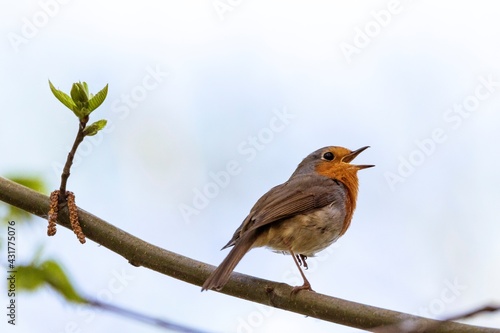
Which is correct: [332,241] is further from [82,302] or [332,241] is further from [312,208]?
[82,302]

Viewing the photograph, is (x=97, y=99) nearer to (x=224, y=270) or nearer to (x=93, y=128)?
(x=93, y=128)

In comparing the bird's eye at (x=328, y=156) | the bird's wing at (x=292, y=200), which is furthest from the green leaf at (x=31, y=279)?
the bird's eye at (x=328, y=156)

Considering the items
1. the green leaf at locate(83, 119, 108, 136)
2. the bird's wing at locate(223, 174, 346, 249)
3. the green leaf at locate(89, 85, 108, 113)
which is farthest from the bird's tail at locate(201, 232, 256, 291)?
the green leaf at locate(89, 85, 108, 113)

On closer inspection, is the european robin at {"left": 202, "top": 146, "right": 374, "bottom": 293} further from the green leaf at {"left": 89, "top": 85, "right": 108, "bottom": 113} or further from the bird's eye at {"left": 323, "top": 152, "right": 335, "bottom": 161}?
the green leaf at {"left": 89, "top": 85, "right": 108, "bottom": 113}

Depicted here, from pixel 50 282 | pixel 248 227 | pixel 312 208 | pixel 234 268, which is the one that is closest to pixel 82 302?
pixel 50 282

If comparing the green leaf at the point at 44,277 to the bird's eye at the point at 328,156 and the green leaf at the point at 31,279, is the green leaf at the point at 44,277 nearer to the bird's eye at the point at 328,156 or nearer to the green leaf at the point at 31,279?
the green leaf at the point at 31,279
